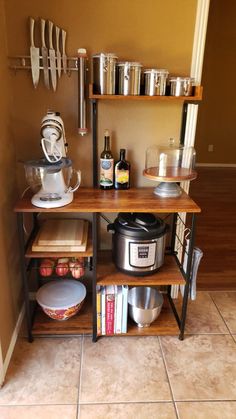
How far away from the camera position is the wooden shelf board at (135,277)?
172 centimetres

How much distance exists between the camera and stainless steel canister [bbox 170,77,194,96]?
1.63m

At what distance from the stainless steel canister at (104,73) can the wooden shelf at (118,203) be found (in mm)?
508

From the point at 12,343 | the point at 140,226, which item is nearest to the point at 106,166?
the point at 140,226

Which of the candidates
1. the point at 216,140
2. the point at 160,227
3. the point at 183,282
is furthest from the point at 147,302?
the point at 216,140

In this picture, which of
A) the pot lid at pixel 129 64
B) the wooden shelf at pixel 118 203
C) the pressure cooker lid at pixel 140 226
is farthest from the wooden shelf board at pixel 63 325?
the pot lid at pixel 129 64

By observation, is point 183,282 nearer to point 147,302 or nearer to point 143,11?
point 147,302

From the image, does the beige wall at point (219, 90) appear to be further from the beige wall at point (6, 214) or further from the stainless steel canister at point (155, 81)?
the beige wall at point (6, 214)

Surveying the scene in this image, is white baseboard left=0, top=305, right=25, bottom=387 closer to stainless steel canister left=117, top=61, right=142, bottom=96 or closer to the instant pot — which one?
the instant pot

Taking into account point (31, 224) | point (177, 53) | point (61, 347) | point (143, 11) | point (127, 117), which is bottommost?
point (61, 347)

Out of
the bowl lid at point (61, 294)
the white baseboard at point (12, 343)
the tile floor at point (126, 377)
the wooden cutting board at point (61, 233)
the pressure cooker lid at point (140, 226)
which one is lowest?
the tile floor at point (126, 377)

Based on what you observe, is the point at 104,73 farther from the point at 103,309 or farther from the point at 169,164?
the point at 103,309

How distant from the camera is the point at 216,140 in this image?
5.46m

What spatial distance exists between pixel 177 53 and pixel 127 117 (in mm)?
408

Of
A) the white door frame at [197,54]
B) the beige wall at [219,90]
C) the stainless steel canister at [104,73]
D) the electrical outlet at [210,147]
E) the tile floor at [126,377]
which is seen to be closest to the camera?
the tile floor at [126,377]
